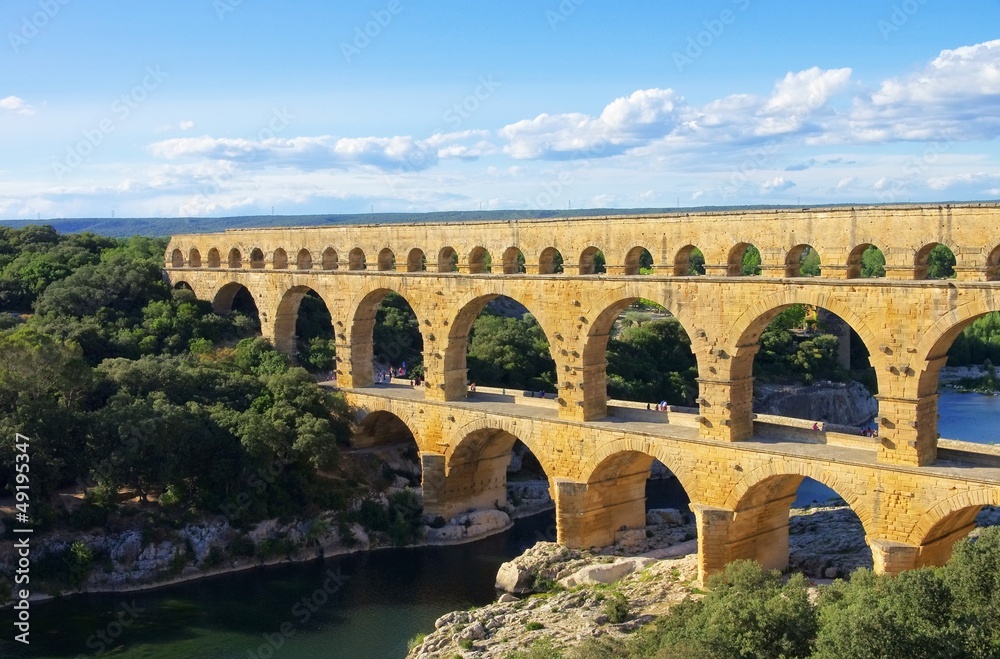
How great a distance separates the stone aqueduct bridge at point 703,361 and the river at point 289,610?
2269mm

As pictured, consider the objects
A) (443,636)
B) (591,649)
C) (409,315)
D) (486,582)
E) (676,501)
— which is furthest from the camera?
(409,315)

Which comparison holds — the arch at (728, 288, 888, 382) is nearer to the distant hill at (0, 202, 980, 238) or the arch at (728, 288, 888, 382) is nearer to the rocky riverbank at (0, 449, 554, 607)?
the rocky riverbank at (0, 449, 554, 607)

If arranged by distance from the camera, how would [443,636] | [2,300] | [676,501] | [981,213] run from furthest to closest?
[2,300], [676,501], [443,636], [981,213]

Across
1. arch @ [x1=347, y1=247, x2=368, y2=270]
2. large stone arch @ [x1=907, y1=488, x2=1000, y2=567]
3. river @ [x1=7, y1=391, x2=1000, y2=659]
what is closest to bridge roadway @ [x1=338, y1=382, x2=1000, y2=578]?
large stone arch @ [x1=907, y1=488, x2=1000, y2=567]

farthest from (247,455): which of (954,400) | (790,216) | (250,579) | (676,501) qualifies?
(954,400)

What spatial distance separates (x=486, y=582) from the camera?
23.0 meters

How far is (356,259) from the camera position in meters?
29.3

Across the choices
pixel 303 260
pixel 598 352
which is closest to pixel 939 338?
pixel 598 352

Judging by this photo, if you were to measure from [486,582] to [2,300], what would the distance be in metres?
22.0

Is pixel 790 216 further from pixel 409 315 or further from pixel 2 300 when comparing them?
pixel 2 300

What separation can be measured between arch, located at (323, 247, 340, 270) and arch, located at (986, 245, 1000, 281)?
17.7m

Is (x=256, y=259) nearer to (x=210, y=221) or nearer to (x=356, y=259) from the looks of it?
(x=356, y=259)

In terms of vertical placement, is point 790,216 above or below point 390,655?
above

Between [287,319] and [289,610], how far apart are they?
40.1 feet
